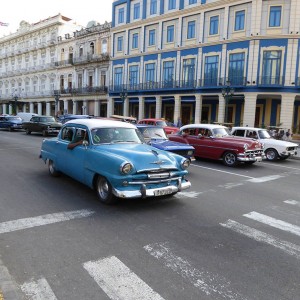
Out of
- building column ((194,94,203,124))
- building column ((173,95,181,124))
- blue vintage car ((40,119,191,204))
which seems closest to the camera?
blue vintage car ((40,119,191,204))

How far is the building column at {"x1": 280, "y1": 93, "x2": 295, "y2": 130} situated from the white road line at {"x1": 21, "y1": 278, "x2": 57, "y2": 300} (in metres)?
27.6

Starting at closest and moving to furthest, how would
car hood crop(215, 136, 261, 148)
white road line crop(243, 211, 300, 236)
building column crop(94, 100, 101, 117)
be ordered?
1. white road line crop(243, 211, 300, 236)
2. car hood crop(215, 136, 261, 148)
3. building column crop(94, 100, 101, 117)

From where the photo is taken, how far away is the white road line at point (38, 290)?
3334mm

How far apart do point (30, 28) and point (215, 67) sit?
41814mm

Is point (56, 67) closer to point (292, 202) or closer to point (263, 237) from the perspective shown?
point (292, 202)

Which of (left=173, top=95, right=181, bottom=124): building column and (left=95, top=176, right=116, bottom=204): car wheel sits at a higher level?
(left=173, top=95, right=181, bottom=124): building column

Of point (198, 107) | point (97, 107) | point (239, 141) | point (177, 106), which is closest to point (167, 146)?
point (239, 141)

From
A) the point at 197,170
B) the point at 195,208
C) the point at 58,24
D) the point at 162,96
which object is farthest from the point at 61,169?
the point at 58,24

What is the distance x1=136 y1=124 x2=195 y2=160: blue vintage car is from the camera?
10.3 meters

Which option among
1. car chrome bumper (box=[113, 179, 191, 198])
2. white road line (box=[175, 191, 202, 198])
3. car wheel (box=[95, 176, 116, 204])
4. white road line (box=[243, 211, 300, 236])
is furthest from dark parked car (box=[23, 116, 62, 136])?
white road line (box=[243, 211, 300, 236])

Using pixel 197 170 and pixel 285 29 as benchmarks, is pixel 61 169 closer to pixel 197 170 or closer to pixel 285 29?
pixel 197 170

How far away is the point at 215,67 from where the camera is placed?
31.8m

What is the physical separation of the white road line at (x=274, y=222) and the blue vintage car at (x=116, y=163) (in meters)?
1.45

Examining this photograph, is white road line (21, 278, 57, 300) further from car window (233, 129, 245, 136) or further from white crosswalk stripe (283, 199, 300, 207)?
car window (233, 129, 245, 136)
